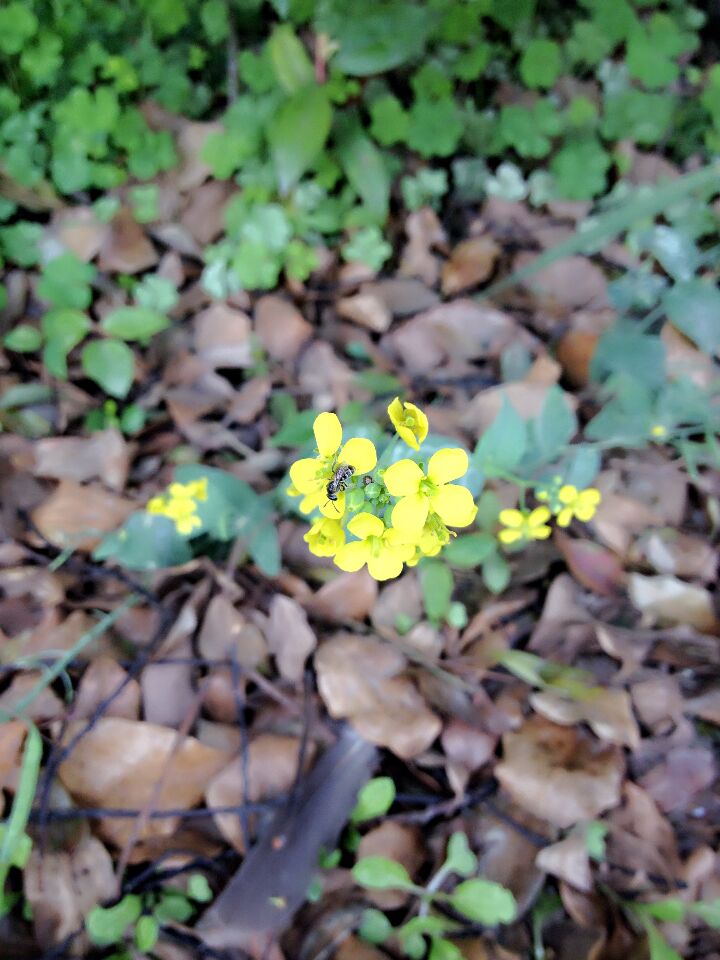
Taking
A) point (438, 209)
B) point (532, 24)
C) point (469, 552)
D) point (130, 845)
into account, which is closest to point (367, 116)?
point (438, 209)

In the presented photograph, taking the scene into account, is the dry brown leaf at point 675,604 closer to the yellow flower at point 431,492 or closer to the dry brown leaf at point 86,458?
the yellow flower at point 431,492

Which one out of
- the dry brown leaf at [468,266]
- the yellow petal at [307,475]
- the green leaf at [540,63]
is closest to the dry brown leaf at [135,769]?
the yellow petal at [307,475]

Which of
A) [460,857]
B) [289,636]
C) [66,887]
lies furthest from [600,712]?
[66,887]

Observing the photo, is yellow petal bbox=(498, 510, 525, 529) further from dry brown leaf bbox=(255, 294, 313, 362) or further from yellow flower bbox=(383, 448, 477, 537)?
dry brown leaf bbox=(255, 294, 313, 362)

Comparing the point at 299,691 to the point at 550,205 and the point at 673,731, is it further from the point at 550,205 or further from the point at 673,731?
the point at 550,205

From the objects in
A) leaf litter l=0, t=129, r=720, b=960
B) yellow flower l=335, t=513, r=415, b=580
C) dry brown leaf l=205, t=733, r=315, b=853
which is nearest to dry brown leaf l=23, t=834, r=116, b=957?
leaf litter l=0, t=129, r=720, b=960

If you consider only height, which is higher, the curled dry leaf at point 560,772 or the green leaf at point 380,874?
the curled dry leaf at point 560,772

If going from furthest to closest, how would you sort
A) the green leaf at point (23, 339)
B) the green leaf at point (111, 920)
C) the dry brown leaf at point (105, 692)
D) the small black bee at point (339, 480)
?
the green leaf at point (23, 339) → the dry brown leaf at point (105, 692) → the green leaf at point (111, 920) → the small black bee at point (339, 480)
